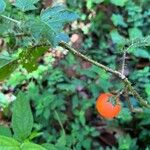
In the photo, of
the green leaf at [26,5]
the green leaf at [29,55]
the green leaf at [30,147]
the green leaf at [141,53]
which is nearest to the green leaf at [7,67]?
the green leaf at [29,55]

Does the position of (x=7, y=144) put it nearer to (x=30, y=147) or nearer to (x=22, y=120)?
(x=30, y=147)

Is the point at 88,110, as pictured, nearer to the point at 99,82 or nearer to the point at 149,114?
the point at 99,82

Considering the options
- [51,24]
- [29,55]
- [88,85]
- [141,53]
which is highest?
[51,24]

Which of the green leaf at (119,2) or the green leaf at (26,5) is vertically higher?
the green leaf at (26,5)

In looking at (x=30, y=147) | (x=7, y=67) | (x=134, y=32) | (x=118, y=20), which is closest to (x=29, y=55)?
(x=7, y=67)

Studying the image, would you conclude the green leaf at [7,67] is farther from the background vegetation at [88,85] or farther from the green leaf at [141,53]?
the green leaf at [141,53]

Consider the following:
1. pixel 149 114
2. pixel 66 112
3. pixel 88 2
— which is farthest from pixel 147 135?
pixel 88 2

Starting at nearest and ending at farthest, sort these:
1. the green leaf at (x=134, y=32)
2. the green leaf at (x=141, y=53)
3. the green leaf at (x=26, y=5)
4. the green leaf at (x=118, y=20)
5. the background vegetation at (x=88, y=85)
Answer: the green leaf at (x=26, y=5), the background vegetation at (x=88, y=85), the green leaf at (x=141, y=53), the green leaf at (x=134, y=32), the green leaf at (x=118, y=20)

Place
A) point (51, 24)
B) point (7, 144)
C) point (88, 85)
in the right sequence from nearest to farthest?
point (7, 144) → point (51, 24) → point (88, 85)

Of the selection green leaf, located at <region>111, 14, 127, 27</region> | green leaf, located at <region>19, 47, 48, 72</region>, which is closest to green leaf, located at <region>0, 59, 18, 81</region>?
green leaf, located at <region>19, 47, 48, 72</region>
